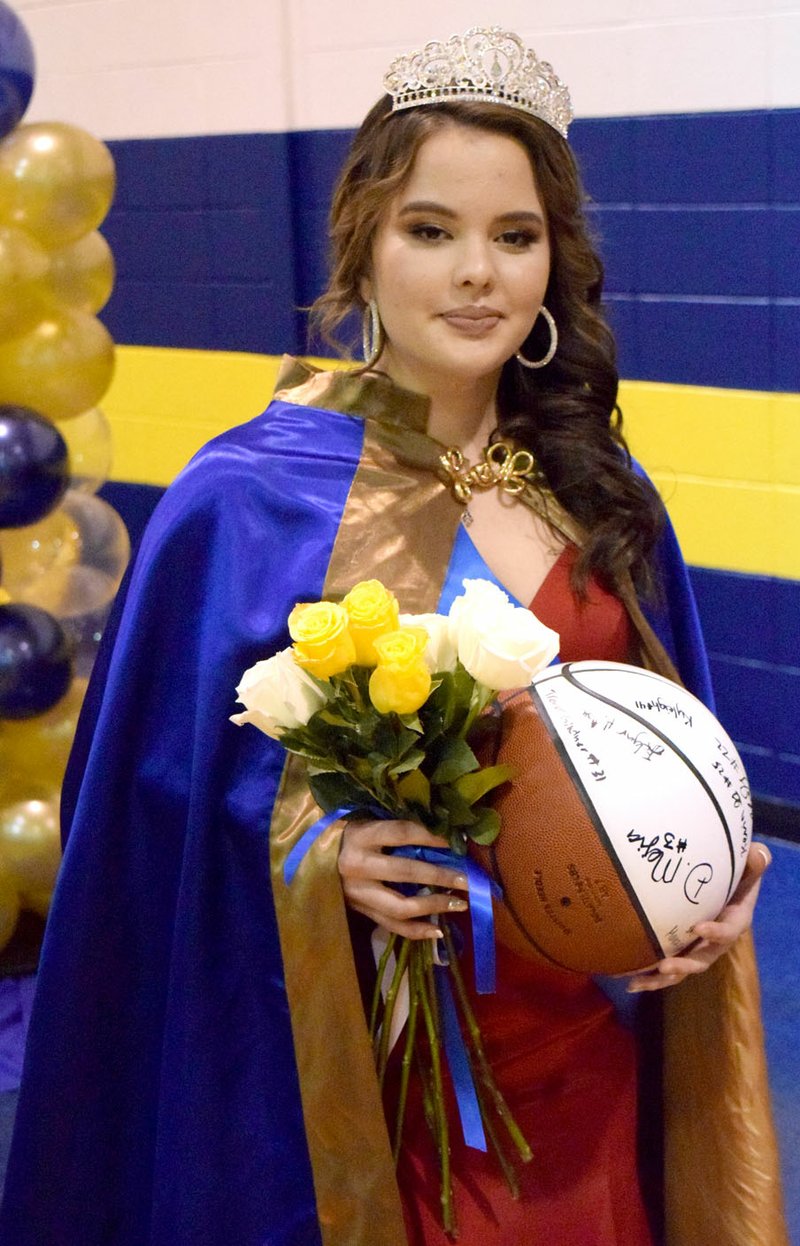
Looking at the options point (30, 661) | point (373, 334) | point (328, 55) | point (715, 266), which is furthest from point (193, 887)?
point (328, 55)

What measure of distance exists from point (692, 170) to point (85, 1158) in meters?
2.85

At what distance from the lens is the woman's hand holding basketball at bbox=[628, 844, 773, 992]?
4.98 ft

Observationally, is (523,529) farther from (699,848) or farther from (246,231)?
(246,231)

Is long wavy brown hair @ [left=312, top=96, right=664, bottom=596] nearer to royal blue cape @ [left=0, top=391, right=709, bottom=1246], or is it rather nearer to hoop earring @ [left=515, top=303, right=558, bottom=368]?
hoop earring @ [left=515, top=303, right=558, bottom=368]

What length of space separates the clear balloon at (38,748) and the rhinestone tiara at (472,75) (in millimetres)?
1919

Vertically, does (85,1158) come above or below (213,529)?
below

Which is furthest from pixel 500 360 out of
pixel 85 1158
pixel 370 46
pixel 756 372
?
pixel 370 46

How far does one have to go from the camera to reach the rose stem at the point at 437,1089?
1.57 m

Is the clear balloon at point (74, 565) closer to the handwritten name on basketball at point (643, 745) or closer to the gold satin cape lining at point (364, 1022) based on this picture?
the gold satin cape lining at point (364, 1022)

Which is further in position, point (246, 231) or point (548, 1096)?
point (246, 231)

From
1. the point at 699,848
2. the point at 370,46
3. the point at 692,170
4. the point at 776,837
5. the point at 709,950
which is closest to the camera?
the point at 699,848

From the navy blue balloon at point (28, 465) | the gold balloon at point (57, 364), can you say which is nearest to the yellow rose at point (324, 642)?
the navy blue balloon at point (28, 465)

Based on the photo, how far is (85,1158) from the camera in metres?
1.87

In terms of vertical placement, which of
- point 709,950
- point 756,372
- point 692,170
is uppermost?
point 692,170
